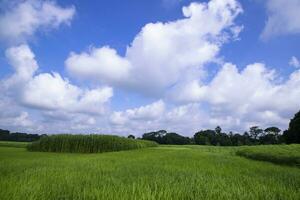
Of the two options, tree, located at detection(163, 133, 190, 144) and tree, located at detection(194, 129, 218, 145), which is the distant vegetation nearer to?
tree, located at detection(163, 133, 190, 144)

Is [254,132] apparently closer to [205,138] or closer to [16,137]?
[205,138]

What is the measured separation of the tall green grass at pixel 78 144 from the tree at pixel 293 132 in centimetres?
2816

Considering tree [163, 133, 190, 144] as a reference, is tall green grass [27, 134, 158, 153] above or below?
below

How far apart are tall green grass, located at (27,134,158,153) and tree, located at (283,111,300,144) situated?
28.2 meters

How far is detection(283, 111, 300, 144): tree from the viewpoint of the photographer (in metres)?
51.1

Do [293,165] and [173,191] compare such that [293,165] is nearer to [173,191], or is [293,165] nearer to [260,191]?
[260,191]

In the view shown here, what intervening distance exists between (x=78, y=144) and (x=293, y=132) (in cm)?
3508

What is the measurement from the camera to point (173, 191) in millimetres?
6066

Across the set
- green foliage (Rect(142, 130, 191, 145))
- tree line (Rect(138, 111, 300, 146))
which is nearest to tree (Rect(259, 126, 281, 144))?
tree line (Rect(138, 111, 300, 146))

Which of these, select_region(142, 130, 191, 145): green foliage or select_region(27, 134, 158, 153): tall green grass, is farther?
select_region(142, 130, 191, 145): green foliage

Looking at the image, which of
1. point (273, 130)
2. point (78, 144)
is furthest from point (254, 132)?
point (78, 144)

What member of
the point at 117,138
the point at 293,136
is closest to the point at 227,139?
the point at 293,136

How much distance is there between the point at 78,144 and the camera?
121ft

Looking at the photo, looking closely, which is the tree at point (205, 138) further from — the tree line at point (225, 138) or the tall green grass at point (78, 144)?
the tall green grass at point (78, 144)
